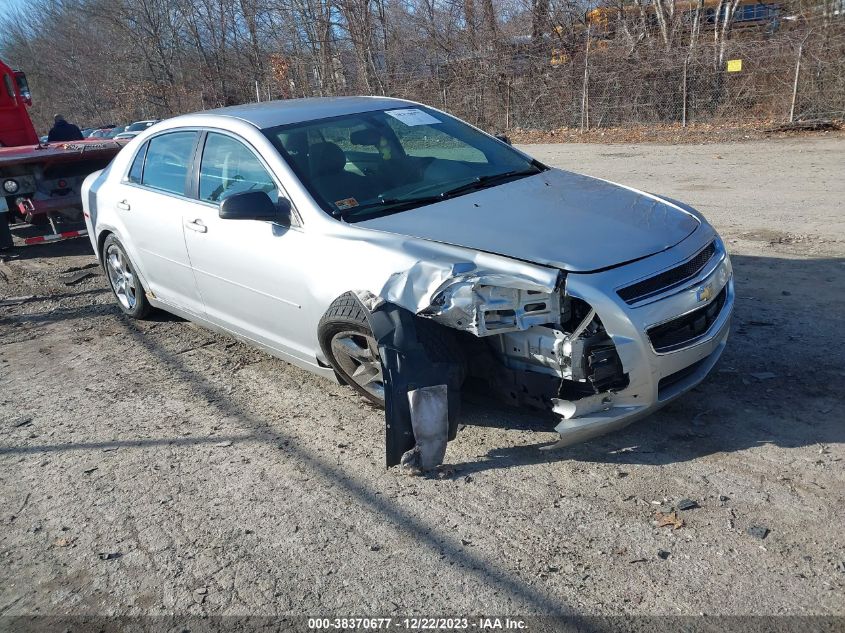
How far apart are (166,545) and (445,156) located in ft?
9.77

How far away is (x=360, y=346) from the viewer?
410 cm

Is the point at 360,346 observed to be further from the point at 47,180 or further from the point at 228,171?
the point at 47,180

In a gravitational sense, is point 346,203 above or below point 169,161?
below

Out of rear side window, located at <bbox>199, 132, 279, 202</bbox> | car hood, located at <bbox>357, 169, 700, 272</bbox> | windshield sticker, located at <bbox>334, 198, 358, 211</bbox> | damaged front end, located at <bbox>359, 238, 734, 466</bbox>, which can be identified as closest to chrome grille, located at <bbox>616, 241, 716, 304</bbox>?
damaged front end, located at <bbox>359, 238, 734, 466</bbox>

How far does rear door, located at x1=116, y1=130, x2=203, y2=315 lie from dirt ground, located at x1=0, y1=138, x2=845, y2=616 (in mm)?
582

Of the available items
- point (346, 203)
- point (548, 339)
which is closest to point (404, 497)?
point (548, 339)

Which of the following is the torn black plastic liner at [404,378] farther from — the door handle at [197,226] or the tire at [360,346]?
the door handle at [197,226]

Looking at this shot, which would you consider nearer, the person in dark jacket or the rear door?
the rear door

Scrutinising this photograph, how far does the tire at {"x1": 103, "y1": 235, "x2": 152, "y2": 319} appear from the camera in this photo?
20.6ft

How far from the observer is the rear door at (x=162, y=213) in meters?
5.30

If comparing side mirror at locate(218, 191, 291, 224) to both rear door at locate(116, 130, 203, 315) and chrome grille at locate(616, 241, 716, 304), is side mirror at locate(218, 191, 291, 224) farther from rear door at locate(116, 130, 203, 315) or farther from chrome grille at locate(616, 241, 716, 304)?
chrome grille at locate(616, 241, 716, 304)

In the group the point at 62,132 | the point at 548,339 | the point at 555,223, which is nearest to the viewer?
the point at 548,339

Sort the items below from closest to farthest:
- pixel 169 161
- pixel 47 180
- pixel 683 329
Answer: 1. pixel 683 329
2. pixel 169 161
3. pixel 47 180

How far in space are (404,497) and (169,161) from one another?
335cm
